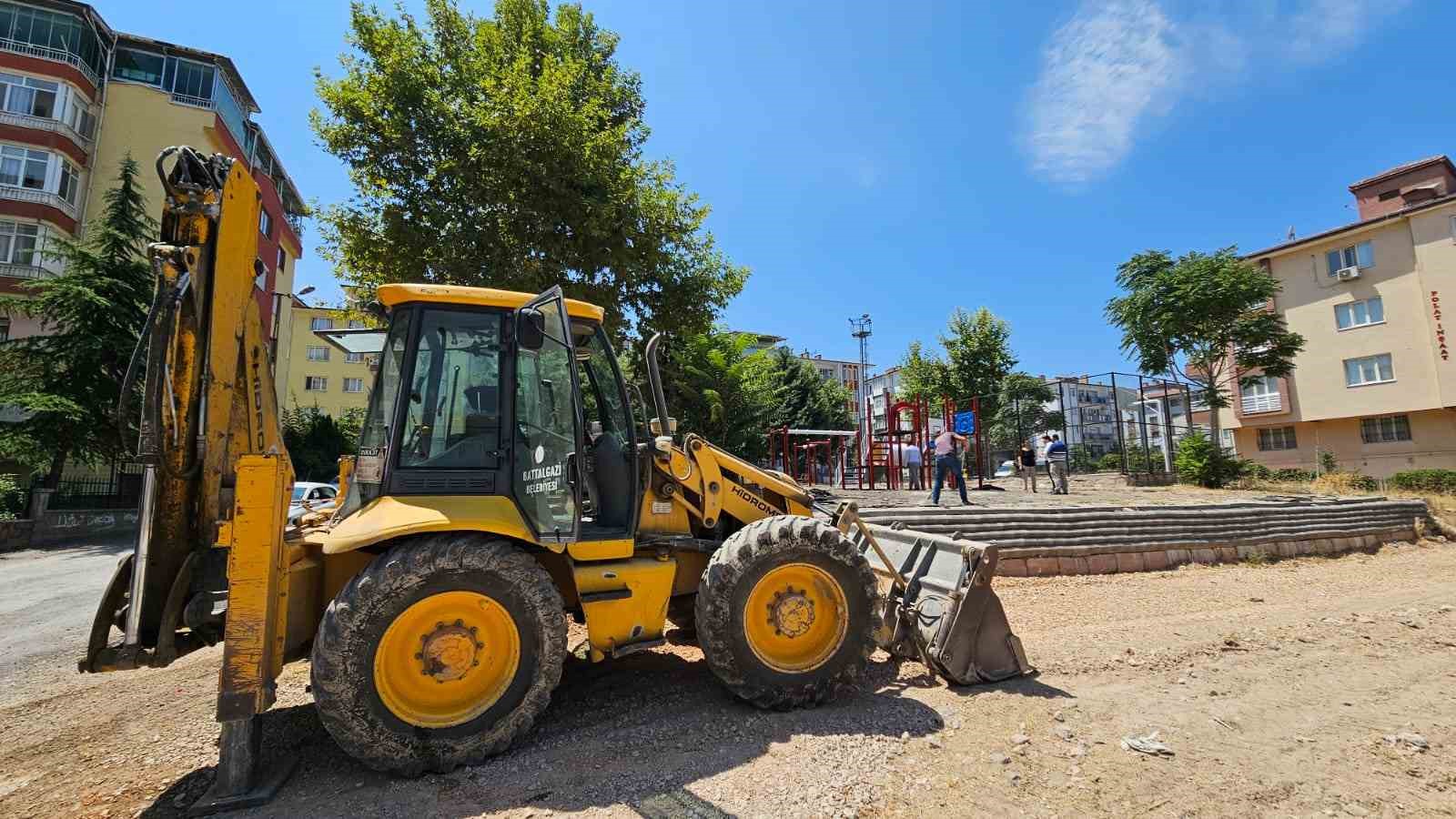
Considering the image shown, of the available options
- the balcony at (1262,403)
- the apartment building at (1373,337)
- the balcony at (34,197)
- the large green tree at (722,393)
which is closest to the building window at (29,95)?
the balcony at (34,197)

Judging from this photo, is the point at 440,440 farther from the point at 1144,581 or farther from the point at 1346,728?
the point at 1144,581

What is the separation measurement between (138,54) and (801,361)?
32319 mm

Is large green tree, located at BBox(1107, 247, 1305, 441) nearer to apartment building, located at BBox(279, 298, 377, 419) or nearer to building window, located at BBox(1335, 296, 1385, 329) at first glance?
building window, located at BBox(1335, 296, 1385, 329)

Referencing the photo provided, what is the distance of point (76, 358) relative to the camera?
16.7 m

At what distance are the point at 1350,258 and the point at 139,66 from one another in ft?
171

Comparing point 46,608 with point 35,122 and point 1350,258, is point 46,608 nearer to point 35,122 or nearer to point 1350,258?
point 35,122

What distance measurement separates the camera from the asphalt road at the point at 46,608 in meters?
6.08

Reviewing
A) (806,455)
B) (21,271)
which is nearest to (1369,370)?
(806,455)

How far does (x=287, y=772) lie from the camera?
142 inches

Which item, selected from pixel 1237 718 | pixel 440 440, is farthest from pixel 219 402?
pixel 1237 718

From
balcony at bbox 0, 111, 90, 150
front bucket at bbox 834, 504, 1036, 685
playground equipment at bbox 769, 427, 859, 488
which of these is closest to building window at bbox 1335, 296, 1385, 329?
playground equipment at bbox 769, 427, 859, 488

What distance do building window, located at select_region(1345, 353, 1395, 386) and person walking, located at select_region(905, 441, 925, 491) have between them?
2509cm

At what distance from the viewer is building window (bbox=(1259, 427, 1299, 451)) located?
32344mm

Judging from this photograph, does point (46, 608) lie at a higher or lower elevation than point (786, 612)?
lower
